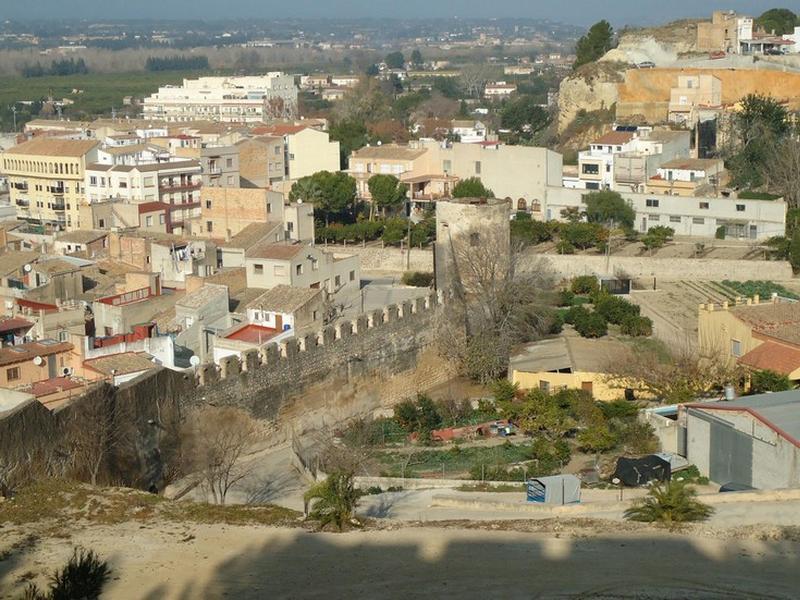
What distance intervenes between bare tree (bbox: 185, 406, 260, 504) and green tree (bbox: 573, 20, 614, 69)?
37.4m

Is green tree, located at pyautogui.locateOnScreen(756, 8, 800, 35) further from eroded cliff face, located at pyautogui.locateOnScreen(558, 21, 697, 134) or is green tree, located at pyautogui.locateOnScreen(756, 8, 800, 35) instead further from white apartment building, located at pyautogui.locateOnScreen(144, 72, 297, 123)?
white apartment building, located at pyautogui.locateOnScreen(144, 72, 297, 123)

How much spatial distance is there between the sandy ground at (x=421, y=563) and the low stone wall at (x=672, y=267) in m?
16.8

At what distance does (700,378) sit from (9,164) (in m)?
24.7

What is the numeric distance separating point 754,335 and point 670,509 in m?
8.49

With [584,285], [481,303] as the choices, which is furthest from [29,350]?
[584,285]

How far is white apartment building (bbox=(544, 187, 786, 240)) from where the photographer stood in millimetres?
Answer: 30078

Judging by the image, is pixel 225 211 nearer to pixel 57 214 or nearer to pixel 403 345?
pixel 57 214

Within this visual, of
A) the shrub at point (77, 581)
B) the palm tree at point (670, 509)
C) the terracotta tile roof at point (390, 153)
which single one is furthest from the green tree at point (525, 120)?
the shrub at point (77, 581)

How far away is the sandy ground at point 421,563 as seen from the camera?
8539 millimetres

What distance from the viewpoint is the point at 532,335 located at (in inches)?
829

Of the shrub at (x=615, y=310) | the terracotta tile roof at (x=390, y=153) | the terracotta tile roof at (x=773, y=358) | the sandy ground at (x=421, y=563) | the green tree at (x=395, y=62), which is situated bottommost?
the shrub at (x=615, y=310)

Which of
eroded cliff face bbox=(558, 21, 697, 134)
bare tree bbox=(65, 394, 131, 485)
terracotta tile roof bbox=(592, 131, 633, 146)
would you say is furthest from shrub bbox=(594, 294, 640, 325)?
eroded cliff face bbox=(558, 21, 697, 134)

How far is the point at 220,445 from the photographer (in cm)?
1423

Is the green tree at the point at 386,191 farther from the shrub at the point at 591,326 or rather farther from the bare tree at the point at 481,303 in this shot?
the bare tree at the point at 481,303
